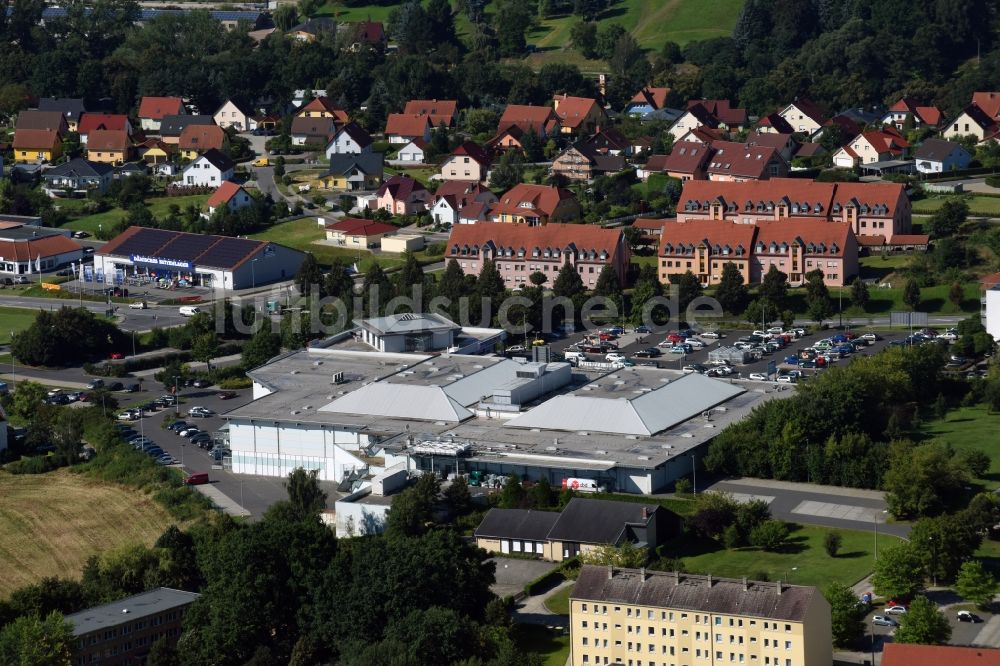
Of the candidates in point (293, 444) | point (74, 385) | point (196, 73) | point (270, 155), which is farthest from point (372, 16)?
point (293, 444)

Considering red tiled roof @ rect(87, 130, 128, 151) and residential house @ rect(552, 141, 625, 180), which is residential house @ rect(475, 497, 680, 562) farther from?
red tiled roof @ rect(87, 130, 128, 151)

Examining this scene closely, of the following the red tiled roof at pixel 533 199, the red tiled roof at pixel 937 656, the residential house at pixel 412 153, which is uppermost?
the residential house at pixel 412 153

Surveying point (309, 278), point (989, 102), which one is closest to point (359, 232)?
point (309, 278)

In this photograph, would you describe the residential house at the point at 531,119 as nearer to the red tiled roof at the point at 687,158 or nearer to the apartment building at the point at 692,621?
the red tiled roof at the point at 687,158

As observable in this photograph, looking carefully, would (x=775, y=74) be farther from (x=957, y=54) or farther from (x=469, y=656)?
(x=469, y=656)

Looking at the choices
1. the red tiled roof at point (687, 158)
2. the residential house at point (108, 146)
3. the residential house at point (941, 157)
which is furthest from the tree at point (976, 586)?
the residential house at point (108, 146)

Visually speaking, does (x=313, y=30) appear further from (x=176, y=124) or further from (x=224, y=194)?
(x=224, y=194)

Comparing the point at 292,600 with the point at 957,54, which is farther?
the point at 957,54
